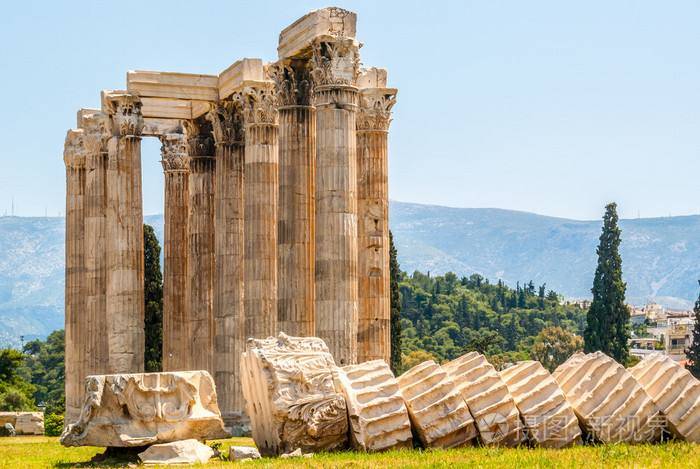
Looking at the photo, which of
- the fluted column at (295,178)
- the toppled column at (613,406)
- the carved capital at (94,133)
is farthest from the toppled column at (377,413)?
the carved capital at (94,133)

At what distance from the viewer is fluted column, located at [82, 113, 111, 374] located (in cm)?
5616

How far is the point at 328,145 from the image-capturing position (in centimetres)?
4109

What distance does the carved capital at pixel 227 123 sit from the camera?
51.5 metres

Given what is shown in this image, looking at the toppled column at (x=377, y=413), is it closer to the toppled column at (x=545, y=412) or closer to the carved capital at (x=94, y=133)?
the toppled column at (x=545, y=412)

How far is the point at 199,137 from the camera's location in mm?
55156

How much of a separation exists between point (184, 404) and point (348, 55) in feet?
47.8

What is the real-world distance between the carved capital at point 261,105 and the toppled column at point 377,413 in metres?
20.7

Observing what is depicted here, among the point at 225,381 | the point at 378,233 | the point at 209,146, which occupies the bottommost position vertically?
the point at 225,381

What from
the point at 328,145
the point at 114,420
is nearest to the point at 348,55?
the point at 328,145

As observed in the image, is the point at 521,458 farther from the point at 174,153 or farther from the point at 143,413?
the point at 174,153

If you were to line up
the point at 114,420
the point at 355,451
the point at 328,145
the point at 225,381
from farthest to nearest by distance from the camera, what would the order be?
the point at 225,381, the point at 328,145, the point at 114,420, the point at 355,451

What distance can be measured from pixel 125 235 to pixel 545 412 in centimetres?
2694

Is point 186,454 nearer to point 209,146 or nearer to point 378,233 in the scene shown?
point 378,233

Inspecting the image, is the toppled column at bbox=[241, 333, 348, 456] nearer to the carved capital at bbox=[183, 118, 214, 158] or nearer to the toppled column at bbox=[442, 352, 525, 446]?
the toppled column at bbox=[442, 352, 525, 446]
